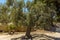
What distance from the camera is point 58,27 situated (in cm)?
2617

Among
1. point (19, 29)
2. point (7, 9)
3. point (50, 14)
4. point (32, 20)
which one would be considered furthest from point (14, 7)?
point (19, 29)

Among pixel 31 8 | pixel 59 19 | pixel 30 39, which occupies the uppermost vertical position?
pixel 31 8

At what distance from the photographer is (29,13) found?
14.5m

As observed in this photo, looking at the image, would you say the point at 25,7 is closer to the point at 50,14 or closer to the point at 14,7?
the point at 14,7

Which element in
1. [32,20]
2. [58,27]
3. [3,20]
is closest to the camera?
[32,20]

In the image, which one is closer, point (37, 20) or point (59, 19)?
point (37, 20)

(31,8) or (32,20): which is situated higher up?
(31,8)

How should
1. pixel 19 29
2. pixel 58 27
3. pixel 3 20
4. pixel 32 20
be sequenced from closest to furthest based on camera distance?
pixel 32 20, pixel 3 20, pixel 19 29, pixel 58 27

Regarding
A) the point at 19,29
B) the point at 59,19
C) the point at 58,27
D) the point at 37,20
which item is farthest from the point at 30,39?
the point at 58,27

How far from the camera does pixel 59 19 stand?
53.1 feet

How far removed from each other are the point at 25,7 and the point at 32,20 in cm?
128

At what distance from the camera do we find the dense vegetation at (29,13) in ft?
47.9

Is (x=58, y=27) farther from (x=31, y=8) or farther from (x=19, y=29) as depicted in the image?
(x=31, y=8)

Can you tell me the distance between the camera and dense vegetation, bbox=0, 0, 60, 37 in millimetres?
14594
